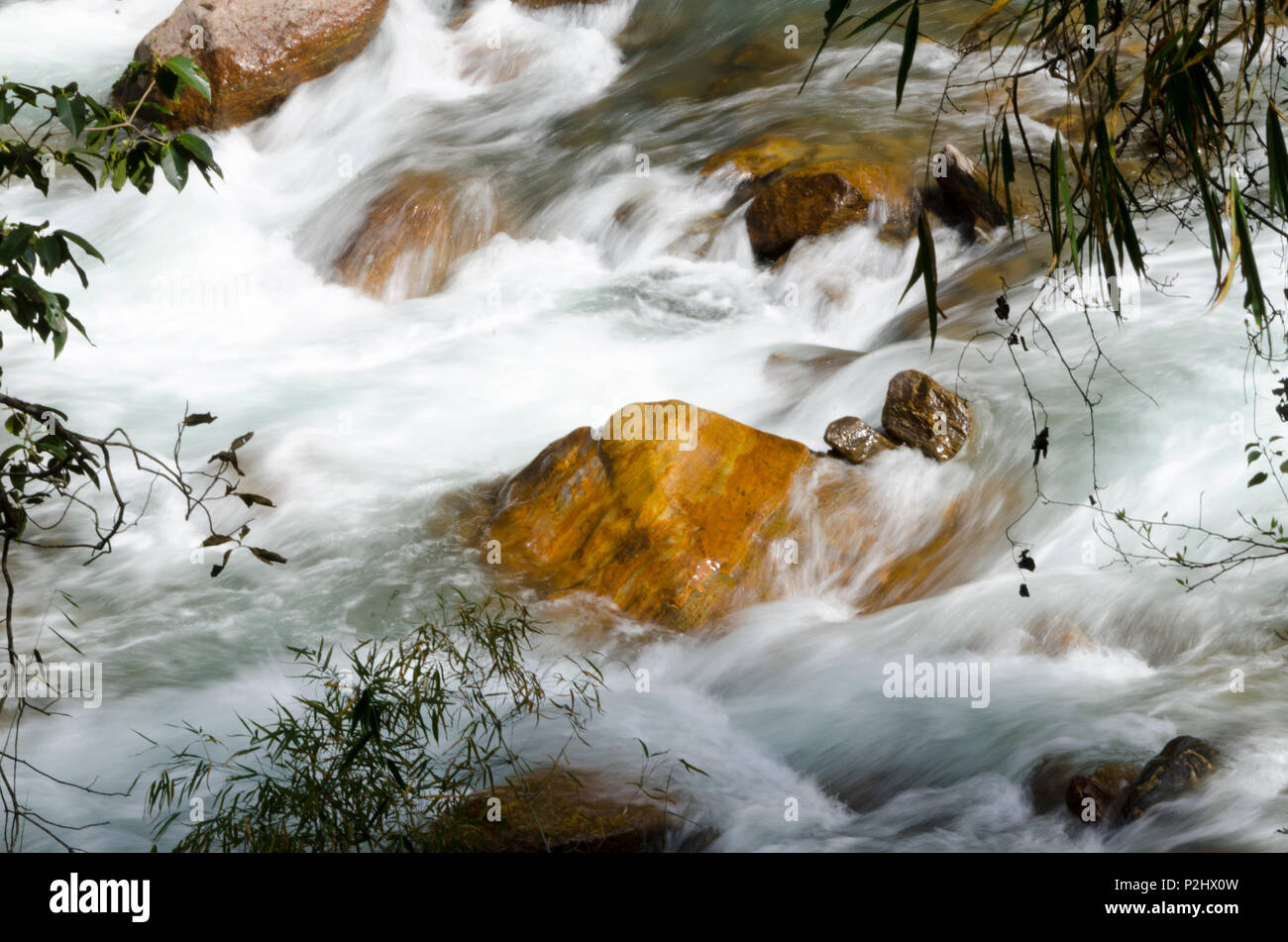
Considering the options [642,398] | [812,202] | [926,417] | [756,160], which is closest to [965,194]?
[812,202]

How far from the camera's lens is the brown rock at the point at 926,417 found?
6105 mm

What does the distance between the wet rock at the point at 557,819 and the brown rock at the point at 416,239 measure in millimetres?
6217

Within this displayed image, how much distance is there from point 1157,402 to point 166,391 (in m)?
6.29

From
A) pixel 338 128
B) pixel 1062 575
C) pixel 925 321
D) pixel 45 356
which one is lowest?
pixel 1062 575

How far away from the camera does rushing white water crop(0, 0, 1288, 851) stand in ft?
14.4

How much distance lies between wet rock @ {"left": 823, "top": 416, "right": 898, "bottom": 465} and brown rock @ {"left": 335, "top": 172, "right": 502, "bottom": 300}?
4462 mm

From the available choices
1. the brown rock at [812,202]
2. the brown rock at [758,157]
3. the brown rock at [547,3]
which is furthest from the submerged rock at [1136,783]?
the brown rock at [547,3]

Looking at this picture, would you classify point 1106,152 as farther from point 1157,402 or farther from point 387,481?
point 387,481

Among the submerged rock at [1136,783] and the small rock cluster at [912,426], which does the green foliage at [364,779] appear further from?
the small rock cluster at [912,426]

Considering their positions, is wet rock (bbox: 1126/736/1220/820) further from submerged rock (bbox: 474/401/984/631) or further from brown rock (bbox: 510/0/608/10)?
brown rock (bbox: 510/0/608/10)

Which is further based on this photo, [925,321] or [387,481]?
[925,321]

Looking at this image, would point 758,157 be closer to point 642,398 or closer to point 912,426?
point 642,398

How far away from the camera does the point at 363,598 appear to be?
5875 mm
